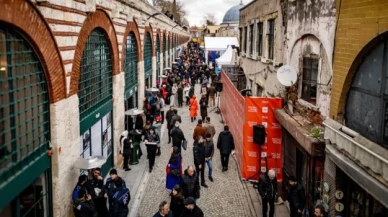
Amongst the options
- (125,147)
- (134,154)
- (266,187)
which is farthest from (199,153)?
(134,154)

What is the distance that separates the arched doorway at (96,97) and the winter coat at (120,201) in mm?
2195

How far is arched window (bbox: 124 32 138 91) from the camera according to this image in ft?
52.1

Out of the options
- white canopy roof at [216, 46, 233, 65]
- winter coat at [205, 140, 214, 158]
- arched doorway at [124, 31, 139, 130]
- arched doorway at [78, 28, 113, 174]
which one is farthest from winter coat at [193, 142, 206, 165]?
white canopy roof at [216, 46, 233, 65]

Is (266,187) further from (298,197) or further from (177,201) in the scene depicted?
(177,201)

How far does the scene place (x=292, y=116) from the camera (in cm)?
1069

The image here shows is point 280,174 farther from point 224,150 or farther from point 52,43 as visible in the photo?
point 52,43

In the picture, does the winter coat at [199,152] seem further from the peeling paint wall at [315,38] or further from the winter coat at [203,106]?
the winter coat at [203,106]

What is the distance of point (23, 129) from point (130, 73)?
1008 cm

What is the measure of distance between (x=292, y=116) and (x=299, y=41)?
6.72ft

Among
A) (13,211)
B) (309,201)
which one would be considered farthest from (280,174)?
(13,211)

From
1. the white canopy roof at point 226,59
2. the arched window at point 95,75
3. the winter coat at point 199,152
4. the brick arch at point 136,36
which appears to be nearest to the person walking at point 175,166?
the winter coat at point 199,152

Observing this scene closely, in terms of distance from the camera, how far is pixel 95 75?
449 inches

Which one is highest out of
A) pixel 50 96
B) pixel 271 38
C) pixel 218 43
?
pixel 218 43

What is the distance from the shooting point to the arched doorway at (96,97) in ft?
33.9
